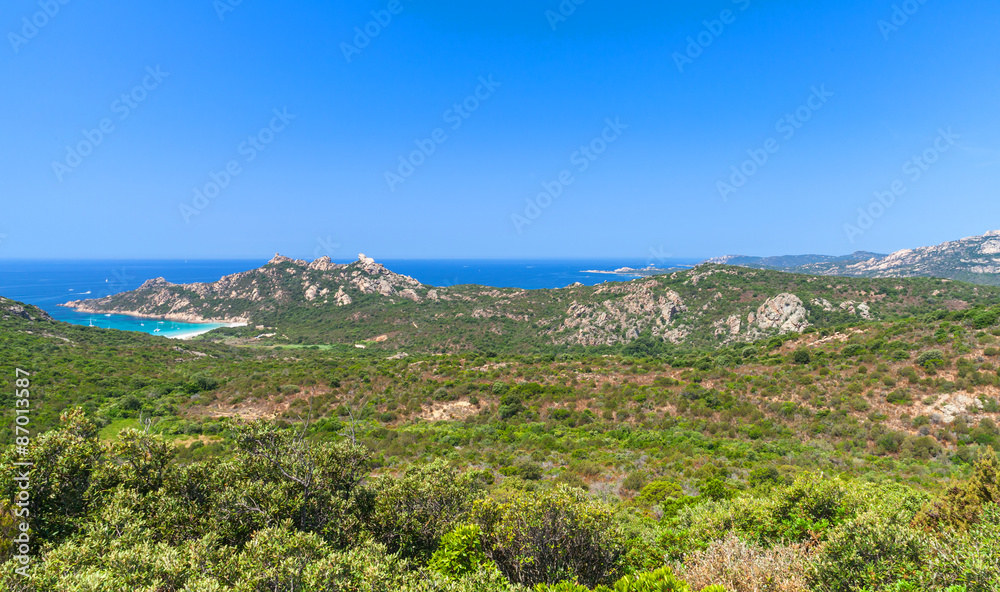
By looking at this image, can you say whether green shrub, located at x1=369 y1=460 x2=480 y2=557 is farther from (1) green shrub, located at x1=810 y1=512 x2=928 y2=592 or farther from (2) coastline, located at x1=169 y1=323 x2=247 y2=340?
(2) coastline, located at x1=169 y1=323 x2=247 y2=340

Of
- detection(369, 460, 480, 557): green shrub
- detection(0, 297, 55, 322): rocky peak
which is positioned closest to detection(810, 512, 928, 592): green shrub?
detection(369, 460, 480, 557): green shrub

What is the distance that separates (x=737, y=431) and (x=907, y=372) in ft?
49.8

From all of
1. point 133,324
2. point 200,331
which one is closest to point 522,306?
point 200,331

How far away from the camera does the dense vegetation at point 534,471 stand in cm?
723

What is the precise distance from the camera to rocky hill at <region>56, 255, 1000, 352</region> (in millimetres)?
75875

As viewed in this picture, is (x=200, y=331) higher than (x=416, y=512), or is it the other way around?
(x=416, y=512)

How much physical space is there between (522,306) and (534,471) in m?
93.5

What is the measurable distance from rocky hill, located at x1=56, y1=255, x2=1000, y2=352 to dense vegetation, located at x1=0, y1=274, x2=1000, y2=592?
40.0 metres

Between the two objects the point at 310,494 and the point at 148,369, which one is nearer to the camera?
the point at 310,494

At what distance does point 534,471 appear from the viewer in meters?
21.0

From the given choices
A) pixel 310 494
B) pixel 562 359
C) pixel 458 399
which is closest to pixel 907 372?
pixel 562 359

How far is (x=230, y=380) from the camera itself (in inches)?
1655

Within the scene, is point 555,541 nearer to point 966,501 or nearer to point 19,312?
point 966,501

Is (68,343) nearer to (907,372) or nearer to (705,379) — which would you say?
(705,379)
